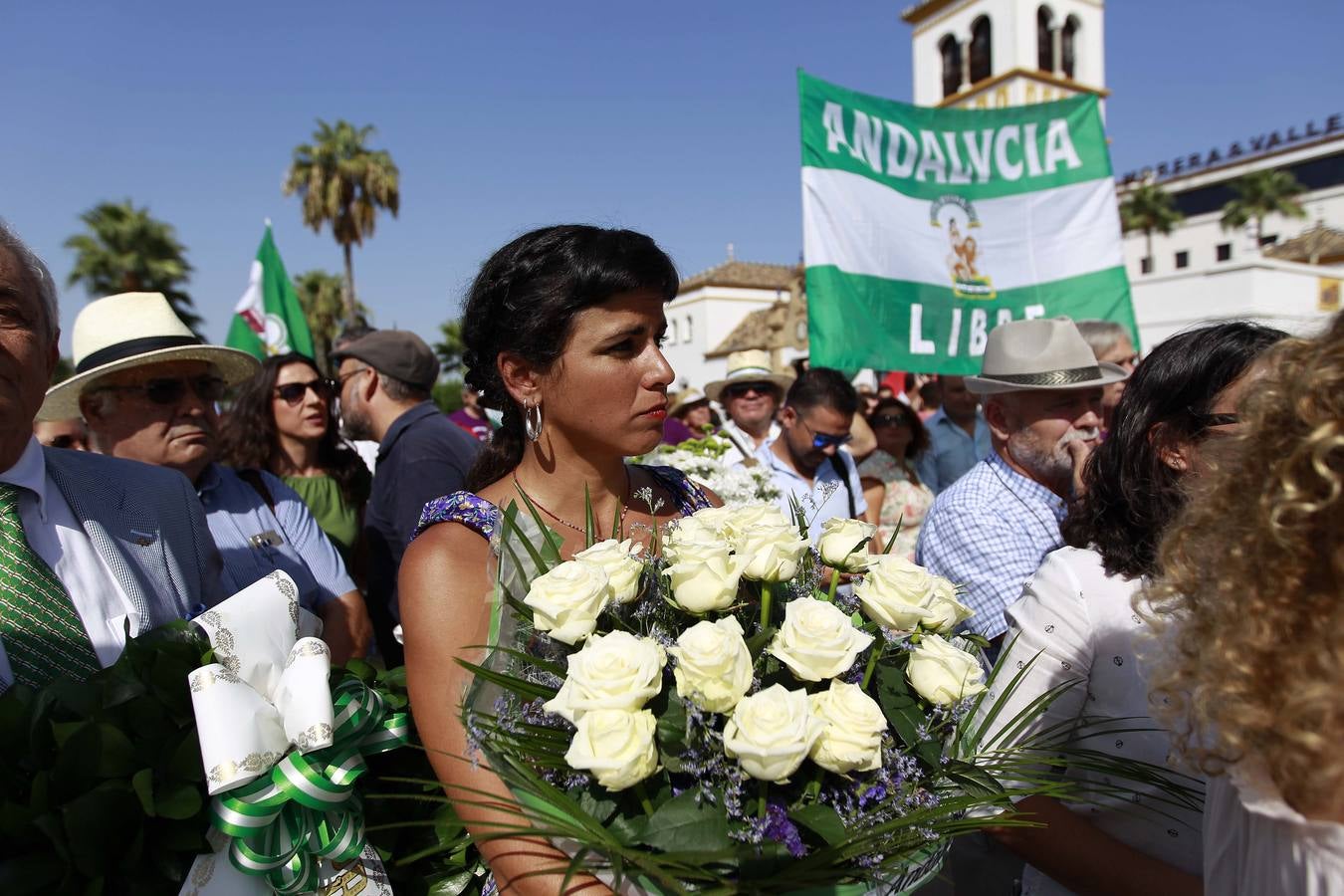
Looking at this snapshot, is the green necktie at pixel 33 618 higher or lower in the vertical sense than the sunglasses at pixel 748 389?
lower

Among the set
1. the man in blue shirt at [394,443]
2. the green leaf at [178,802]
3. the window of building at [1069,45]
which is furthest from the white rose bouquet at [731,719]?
the window of building at [1069,45]

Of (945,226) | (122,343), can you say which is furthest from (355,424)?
(945,226)

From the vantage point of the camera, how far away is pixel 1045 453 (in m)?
3.08

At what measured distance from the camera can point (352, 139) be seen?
32125 millimetres

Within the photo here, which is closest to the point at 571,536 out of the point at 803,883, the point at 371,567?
the point at 803,883

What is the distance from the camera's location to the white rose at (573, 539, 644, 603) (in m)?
1.28

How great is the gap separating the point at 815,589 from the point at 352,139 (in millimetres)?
34968

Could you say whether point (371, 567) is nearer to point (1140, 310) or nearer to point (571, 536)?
point (571, 536)

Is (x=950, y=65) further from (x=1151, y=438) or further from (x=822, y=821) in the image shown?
(x=822, y=821)

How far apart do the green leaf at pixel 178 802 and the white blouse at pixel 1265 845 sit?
57.9 inches

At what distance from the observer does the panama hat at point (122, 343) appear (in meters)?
2.95

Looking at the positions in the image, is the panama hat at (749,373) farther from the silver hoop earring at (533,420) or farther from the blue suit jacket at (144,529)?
the blue suit jacket at (144,529)

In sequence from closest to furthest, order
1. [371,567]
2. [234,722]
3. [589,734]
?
[589,734] < [234,722] < [371,567]

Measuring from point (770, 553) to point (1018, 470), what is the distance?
2.14m
